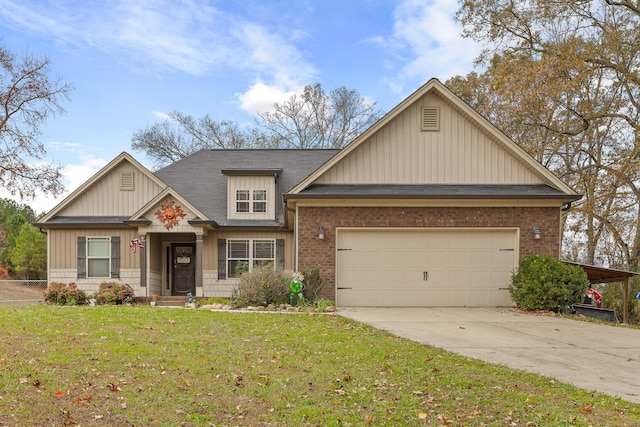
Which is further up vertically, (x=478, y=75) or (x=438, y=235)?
(x=478, y=75)

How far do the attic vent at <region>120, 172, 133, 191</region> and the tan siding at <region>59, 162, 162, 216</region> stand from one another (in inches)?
3.1

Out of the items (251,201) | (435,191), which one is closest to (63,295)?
(251,201)

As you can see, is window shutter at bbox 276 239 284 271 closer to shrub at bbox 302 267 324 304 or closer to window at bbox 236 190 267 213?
window at bbox 236 190 267 213

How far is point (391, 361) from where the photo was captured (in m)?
6.89

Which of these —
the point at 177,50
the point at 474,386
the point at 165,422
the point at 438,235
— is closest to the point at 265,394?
the point at 165,422

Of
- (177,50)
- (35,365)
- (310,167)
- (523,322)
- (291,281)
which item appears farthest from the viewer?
(310,167)

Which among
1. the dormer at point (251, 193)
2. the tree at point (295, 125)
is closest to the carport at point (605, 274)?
the dormer at point (251, 193)

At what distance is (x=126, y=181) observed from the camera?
18.7 meters

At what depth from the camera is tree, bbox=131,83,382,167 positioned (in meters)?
Answer: 35.1

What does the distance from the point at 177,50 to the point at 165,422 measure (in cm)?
1501

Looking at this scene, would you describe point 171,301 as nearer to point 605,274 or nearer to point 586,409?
point 605,274

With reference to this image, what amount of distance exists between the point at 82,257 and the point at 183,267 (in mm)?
3398

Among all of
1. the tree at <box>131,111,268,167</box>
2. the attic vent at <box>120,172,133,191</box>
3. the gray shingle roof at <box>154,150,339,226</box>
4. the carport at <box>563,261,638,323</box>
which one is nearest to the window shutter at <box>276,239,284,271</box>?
the gray shingle roof at <box>154,150,339,226</box>

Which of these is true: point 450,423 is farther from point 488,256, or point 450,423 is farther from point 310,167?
point 310,167
